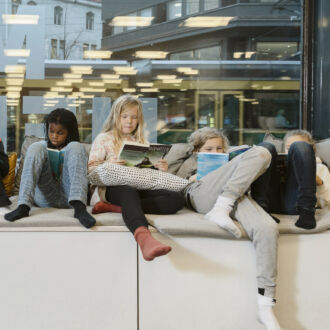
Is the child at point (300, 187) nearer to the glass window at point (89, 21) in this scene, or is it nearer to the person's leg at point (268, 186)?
the person's leg at point (268, 186)

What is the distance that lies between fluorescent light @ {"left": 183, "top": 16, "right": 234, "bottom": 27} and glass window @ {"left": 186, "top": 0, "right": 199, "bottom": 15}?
0.28 ft

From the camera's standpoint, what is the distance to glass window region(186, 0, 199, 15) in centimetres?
536

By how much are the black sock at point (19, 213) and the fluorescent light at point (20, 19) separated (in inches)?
138

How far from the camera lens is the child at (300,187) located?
5.87ft

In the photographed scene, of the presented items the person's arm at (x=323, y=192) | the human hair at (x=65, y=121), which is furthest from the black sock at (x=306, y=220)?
the human hair at (x=65, y=121)

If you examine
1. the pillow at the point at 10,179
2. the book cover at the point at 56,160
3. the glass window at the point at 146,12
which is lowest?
the pillow at the point at 10,179

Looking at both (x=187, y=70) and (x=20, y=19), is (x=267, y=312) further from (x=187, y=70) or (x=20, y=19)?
(x=187, y=70)

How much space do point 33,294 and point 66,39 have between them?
4040 millimetres

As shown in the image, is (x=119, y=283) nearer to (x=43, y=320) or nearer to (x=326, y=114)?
(x=43, y=320)

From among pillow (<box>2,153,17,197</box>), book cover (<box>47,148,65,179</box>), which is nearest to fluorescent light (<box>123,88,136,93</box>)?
pillow (<box>2,153,17,197</box>)

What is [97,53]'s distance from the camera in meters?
5.29

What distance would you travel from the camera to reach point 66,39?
5.06 m

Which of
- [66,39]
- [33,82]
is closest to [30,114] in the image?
[33,82]

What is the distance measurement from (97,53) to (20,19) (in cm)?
99
